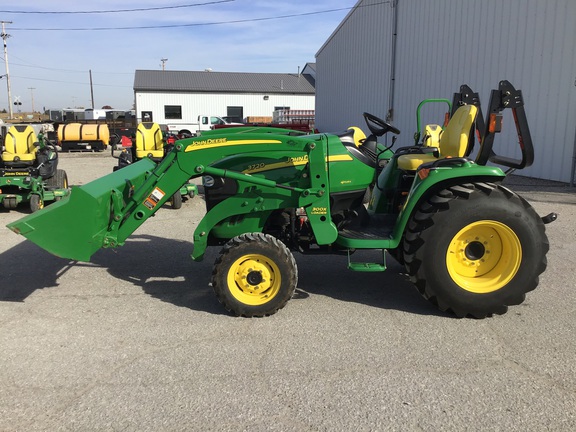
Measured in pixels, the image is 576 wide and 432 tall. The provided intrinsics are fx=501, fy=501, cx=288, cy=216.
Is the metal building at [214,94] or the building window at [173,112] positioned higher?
the metal building at [214,94]

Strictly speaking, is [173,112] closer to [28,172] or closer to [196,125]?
[196,125]

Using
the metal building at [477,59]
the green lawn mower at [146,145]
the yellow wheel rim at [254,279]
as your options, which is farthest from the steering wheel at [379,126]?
the metal building at [477,59]

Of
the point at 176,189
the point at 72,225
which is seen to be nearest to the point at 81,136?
the point at 72,225

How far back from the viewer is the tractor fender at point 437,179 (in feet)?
12.9

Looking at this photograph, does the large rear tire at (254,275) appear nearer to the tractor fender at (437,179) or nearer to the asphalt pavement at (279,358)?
the asphalt pavement at (279,358)

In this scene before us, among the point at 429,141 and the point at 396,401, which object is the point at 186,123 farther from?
the point at 396,401

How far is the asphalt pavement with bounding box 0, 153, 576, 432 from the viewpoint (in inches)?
108

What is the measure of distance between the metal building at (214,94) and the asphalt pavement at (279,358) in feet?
115

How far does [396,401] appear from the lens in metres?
2.86

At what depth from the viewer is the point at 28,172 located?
8.66 metres

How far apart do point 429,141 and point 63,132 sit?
720 inches

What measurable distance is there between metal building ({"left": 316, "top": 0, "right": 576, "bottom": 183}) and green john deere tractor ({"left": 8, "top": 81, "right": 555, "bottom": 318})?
24.5 feet

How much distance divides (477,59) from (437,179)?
10.3 metres

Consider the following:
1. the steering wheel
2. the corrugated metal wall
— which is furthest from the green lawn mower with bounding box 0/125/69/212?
the corrugated metal wall
